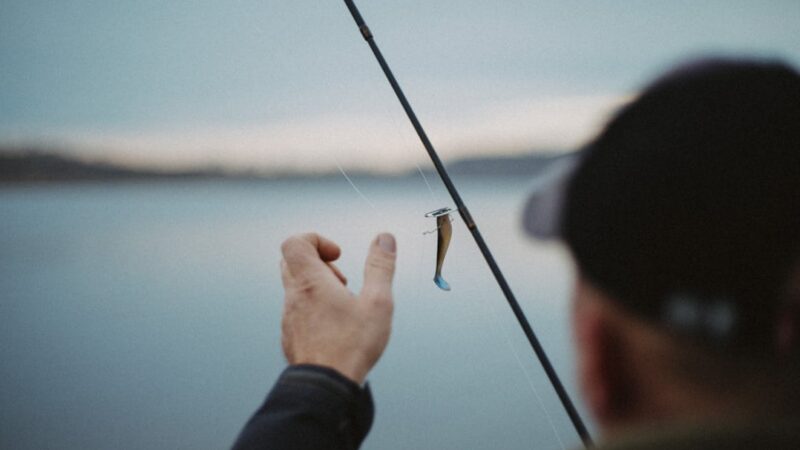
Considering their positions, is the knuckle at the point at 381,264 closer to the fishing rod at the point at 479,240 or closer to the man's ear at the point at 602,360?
the man's ear at the point at 602,360

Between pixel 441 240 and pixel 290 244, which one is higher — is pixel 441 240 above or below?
below

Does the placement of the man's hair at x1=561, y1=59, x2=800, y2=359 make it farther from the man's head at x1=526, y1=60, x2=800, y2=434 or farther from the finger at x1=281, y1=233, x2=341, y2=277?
the finger at x1=281, y1=233, x2=341, y2=277

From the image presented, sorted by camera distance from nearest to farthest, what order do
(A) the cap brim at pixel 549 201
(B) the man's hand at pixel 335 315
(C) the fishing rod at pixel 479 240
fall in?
1. (A) the cap brim at pixel 549 201
2. (B) the man's hand at pixel 335 315
3. (C) the fishing rod at pixel 479 240

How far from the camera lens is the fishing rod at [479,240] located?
4.04 ft

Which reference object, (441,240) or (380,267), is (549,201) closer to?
(380,267)

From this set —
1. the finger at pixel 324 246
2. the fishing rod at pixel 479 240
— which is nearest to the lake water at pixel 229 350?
the fishing rod at pixel 479 240

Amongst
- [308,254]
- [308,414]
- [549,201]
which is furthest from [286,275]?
[549,201]

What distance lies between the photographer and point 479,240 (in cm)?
148

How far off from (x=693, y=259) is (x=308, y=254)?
478 millimetres

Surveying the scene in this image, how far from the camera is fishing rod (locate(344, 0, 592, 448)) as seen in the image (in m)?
1.23

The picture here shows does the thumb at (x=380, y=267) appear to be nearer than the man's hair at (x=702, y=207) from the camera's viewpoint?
No

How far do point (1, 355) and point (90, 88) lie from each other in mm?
12036

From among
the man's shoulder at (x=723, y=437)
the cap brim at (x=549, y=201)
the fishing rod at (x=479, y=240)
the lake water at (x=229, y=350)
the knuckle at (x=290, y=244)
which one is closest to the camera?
the man's shoulder at (x=723, y=437)

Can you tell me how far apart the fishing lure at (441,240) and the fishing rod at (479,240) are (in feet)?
0.55
